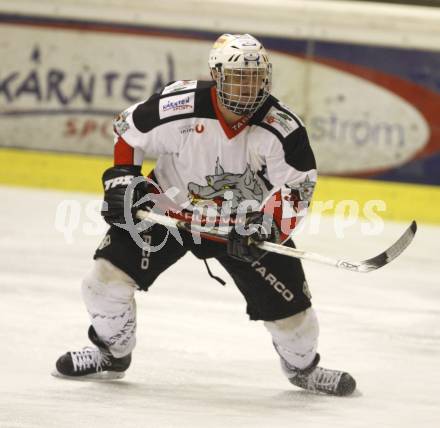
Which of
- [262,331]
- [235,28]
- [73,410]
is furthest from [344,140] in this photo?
[73,410]

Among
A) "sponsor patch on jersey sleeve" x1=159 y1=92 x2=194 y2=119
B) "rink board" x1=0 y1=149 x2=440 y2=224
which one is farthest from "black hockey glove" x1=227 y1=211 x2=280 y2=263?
"rink board" x1=0 y1=149 x2=440 y2=224

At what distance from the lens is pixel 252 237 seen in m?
3.47

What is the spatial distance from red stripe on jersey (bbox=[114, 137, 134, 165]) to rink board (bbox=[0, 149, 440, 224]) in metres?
3.69

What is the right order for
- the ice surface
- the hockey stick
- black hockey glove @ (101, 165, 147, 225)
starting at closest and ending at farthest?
1. the ice surface
2. the hockey stick
3. black hockey glove @ (101, 165, 147, 225)

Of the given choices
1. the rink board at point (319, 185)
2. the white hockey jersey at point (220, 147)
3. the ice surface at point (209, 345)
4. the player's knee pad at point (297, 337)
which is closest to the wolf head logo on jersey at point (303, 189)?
the white hockey jersey at point (220, 147)

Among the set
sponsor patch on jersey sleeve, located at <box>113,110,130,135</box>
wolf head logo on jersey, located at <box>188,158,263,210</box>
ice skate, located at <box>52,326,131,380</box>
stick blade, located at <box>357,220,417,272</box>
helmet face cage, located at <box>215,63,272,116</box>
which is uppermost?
helmet face cage, located at <box>215,63,272,116</box>

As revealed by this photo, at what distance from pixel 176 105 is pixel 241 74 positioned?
259 mm

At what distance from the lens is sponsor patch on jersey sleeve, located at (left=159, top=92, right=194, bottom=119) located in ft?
11.8

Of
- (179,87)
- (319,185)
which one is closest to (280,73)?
(319,185)

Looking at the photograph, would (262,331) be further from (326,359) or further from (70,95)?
(70,95)

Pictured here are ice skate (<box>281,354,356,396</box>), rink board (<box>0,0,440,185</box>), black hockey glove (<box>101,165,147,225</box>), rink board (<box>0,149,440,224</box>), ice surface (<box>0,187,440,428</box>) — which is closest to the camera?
ice surface (<box>0,187,440,428</box>)

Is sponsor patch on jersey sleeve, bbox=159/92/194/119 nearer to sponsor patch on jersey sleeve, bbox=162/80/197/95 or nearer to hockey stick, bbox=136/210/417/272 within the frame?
sponsor patch on jersey sleeve, bbox=162/80/197/95

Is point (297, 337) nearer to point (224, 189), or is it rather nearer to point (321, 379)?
point (321, 379)

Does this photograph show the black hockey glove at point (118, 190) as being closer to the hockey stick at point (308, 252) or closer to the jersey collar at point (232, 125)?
the hockey stick at point (308, 252)
